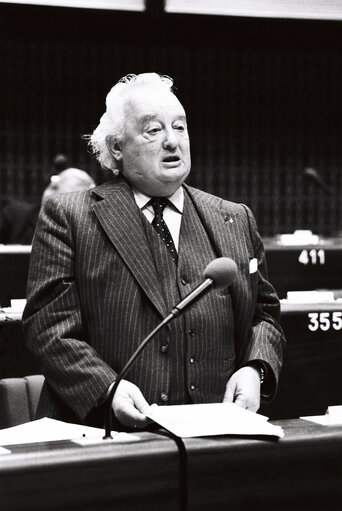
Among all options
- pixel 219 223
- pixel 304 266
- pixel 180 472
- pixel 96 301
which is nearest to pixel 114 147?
pixel 219 223

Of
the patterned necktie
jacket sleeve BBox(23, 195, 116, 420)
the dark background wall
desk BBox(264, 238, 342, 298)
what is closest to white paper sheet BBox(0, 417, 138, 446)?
jacket sleeve BBox(23, 195, 116, 420)

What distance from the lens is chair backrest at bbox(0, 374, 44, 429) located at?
2881mm

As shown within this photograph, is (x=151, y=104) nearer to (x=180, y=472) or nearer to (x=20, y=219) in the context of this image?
(x=180, y=472)

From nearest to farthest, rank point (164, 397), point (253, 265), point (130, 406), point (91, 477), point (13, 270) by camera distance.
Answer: point (91, 477) < point (130, 406) < point (164, 397) < point (253, 265) < point (13, 270)

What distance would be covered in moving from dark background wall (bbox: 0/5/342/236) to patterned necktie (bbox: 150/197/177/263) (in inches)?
222

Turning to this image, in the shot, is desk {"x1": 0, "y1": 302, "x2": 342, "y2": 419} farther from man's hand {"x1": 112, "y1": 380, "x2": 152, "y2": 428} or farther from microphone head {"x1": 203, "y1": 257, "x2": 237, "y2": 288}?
microphone head {"x1": 203, "y1": 257, "x2": 237, "y2": 288}

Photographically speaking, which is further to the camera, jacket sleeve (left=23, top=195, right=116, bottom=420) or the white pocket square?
the white pocket square

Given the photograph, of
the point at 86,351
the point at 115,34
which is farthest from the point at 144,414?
the point at 115,34

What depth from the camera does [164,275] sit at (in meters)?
2.45

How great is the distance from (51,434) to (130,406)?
0.23m

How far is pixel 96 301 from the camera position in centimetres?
240

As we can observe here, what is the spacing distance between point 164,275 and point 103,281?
6.3 inches

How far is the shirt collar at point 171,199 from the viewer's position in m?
2.55

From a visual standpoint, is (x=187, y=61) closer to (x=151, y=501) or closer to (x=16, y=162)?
(x=16, y=162)
